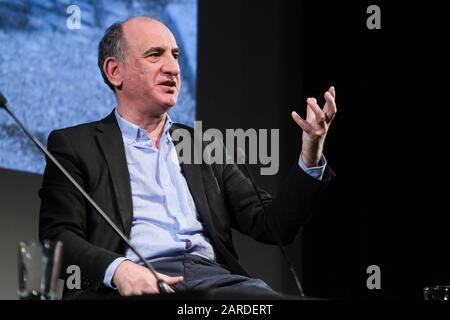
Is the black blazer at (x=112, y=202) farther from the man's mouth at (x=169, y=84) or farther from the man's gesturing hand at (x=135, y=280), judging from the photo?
the man's mouth at (x=169, y=84)

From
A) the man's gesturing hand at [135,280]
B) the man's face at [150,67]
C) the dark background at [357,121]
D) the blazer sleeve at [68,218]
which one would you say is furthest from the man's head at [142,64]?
the dark background at [357,121]

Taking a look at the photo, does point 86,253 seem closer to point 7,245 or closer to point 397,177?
point 7,245

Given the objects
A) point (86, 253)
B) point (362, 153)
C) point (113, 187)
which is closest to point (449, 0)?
point (362, 153)

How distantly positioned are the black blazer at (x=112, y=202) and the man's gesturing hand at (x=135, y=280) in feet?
0.23

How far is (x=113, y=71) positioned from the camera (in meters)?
2.54

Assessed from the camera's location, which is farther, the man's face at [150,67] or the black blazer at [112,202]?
the man's face at [150,67]

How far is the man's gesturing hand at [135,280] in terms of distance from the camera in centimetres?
187

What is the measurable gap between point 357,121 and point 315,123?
5.49 ft

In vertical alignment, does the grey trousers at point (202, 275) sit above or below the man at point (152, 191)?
below

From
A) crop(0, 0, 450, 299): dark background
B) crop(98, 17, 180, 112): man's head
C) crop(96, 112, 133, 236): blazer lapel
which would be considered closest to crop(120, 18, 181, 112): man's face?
crop(98, 17, 180, 112): man's head

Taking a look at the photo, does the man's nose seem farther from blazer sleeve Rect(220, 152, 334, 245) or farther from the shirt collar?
blazer sleeve Rect(220, 152, 334, 245)

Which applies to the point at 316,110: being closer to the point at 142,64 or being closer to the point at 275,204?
the point at 275,204

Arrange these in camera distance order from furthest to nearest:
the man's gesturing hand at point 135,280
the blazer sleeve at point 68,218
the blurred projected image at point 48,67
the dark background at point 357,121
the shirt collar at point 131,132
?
the dark background at point 357,121 → the blurred projected image at point 48,67 → the shirt collar at point 131,132 → the blazer sleeve at point 68,218 → the man's gesturing hand at point 135,280

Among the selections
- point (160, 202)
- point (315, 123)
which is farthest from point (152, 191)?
point (315, 123)
